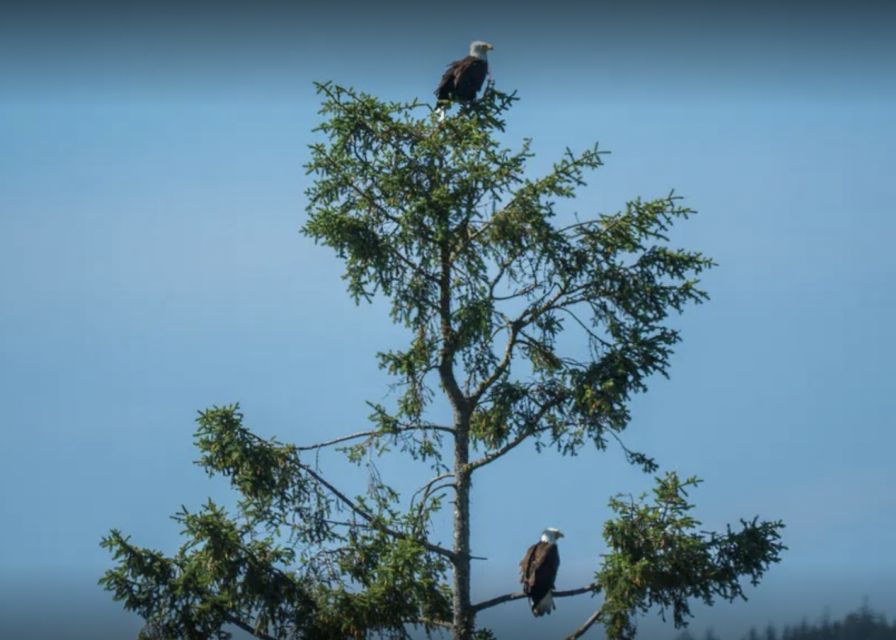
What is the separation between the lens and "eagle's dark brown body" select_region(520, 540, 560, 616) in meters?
21.4

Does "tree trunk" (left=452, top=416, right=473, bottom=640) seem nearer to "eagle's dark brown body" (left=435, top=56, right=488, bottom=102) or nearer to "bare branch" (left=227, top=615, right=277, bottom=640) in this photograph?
"bare branch" (left=227, top=615, right=277, bottom=640)

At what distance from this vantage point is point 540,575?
21.4m

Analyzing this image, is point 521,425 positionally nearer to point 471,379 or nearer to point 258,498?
point 471,379

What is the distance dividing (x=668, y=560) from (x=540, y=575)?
189 centimetres

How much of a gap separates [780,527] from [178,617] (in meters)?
7.19

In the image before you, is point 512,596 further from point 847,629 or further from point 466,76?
point 847,629

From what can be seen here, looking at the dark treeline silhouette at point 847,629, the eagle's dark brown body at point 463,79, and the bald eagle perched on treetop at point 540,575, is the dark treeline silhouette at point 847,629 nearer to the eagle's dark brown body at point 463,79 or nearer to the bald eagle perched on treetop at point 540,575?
the bald eagle perched on treetop at point 540,575

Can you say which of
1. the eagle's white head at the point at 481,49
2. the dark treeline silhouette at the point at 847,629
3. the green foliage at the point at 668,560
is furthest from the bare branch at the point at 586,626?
the eagle's white head at the point at 481,49

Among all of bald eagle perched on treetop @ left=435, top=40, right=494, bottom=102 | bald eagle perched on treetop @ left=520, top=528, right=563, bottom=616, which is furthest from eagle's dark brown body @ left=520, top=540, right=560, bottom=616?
bald eagle perched on treetop @ left=435, top=40, right=494, bottom=102

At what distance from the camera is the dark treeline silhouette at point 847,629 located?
28141mm

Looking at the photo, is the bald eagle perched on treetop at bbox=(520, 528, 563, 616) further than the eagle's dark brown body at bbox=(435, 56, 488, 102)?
No

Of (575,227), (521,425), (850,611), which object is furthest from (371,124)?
(850,611)

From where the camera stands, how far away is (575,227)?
2150 centimetres

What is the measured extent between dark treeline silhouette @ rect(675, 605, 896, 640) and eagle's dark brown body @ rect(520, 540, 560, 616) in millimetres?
6363
